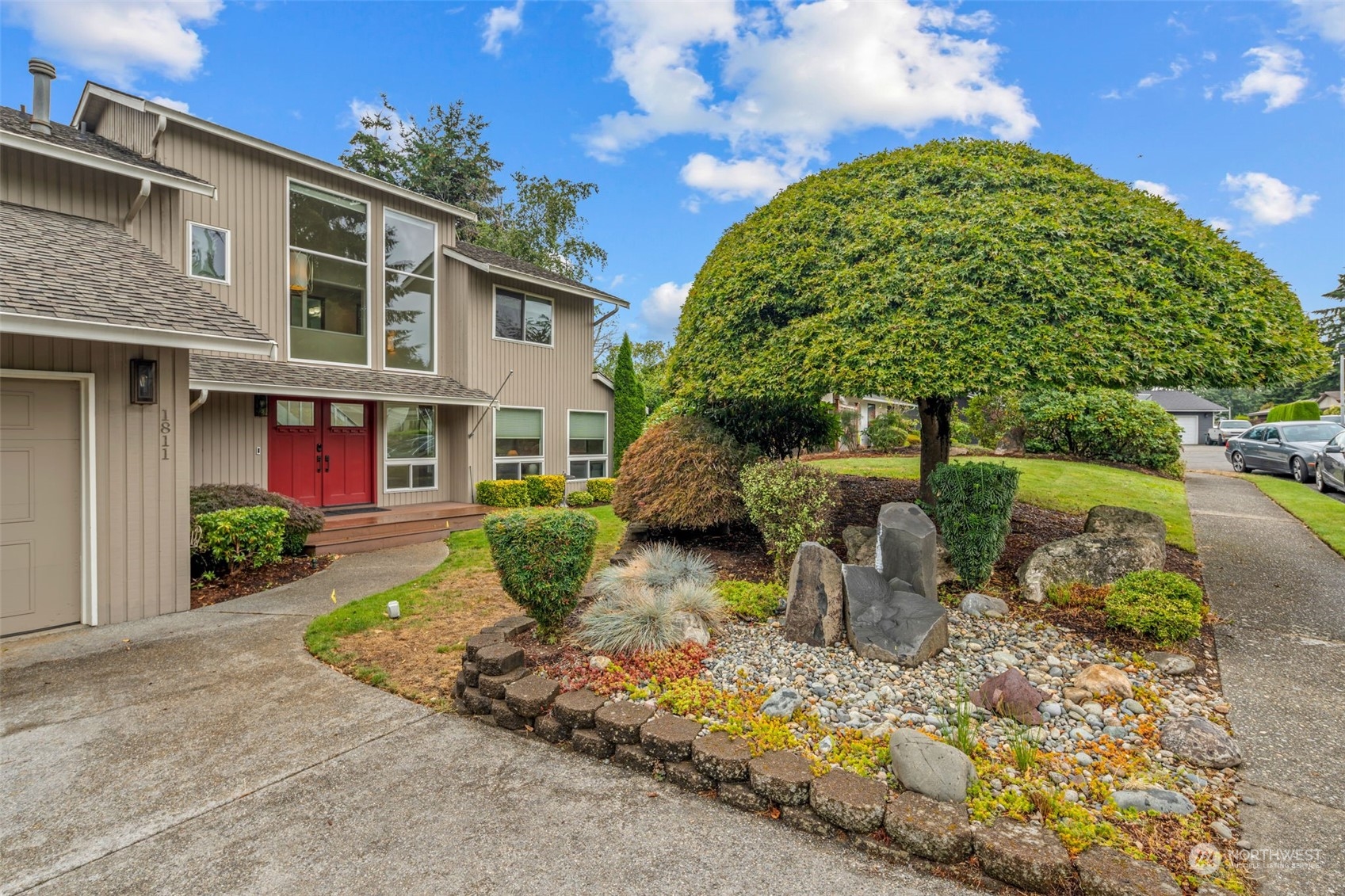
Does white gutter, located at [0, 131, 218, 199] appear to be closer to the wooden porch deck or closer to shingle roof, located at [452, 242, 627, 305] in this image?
the wooden porch deck

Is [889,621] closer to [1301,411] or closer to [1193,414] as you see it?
[1301,411]

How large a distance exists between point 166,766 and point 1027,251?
22.8 feet

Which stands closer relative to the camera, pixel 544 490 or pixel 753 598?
pixel 753 598

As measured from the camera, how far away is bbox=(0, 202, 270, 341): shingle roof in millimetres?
4859

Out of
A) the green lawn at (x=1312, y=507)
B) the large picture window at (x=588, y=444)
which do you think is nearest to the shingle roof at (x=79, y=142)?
the large picture window at (x=588, y=444)

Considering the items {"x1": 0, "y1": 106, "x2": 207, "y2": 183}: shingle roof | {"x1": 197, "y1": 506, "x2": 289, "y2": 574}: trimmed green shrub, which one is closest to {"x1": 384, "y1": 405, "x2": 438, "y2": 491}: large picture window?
{"x1": 197, "y1": 506, "x2": 289, "y2": 574}: trimmed green shrub

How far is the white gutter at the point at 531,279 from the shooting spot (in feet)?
38.9

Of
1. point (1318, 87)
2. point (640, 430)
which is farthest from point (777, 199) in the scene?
point (640, 430)

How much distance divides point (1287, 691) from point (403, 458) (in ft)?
40.2

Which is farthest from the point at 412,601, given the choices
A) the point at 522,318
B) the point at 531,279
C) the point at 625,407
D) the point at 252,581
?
the point at 625,407

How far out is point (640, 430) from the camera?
50.4 feet

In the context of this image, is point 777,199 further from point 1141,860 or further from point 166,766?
point 166,766

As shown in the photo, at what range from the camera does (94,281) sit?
5426 mm

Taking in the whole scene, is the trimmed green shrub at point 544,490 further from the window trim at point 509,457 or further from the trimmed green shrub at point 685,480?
the trimmed green shrub at point 685,480
